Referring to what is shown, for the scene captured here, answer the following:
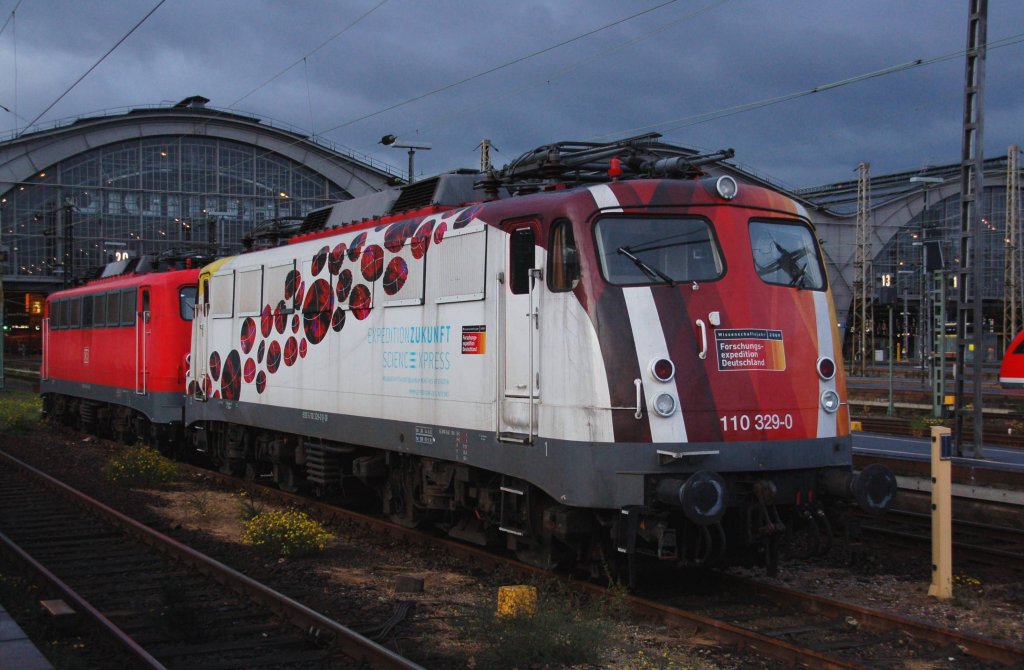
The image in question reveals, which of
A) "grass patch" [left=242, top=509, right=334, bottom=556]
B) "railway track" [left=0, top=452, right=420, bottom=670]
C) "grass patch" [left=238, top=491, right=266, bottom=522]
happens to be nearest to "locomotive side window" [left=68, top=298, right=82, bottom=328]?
"grass patch" [left=238, top=491, right=266, bottom=522]

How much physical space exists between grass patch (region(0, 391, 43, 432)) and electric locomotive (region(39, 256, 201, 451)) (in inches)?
36.4

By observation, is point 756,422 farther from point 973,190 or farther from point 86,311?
point 86,311

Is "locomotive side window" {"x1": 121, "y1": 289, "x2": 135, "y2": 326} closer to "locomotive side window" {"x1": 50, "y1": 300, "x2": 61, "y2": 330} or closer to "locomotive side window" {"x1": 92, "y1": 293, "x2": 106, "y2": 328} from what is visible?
"locomotive side window" {"x1": 92, "y1": 293, "x2": 106, "y2": 328}

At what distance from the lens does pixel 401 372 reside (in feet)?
36.2

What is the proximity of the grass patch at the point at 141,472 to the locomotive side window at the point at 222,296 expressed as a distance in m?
2.80

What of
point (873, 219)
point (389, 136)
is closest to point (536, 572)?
point (389, 136)

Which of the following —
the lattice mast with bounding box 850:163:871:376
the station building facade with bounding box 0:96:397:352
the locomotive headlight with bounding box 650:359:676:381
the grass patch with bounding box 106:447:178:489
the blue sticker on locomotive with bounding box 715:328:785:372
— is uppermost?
the station building facade with bounding box 0:96:397:352

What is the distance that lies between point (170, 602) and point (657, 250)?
200 inches

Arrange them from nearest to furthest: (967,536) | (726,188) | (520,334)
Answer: (726,188), (520,334), (967,536)

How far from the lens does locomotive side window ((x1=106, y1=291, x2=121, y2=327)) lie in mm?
21391

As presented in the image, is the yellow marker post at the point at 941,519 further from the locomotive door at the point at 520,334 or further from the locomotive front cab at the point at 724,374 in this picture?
the locomotive door at the point at 520,334

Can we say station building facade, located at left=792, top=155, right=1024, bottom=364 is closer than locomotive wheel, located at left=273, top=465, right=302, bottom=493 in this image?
No

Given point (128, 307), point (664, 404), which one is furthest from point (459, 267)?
point (128, 307)

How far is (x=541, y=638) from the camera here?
720cm
